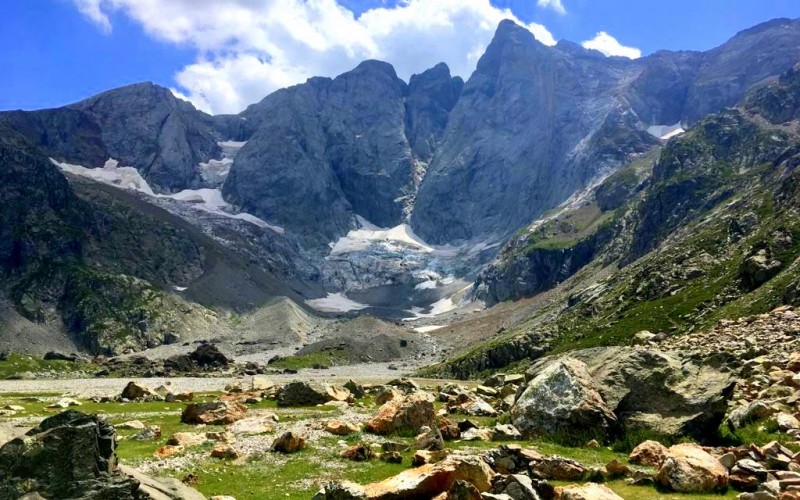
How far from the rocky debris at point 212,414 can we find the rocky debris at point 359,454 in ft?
52.7

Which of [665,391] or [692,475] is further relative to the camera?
[665,391]

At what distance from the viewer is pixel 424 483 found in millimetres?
19609

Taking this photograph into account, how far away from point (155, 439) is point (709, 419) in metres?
31.7

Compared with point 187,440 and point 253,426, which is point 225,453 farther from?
point 253,426

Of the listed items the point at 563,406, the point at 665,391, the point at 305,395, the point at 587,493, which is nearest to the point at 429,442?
the point at 563,406

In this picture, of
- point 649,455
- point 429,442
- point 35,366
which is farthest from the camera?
point 35,366

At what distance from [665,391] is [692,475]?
11325 millimetres

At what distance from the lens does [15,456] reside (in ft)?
50.2

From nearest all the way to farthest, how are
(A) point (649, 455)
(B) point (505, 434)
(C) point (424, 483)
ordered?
(C) point (424, 483) < (A) point (649, 455) < (B) point (505, 434)

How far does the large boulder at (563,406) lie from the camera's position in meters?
31.7

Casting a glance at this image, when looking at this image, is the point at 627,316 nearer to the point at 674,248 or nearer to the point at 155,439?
the point at 674,248

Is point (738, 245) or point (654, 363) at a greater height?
point (738, 245)

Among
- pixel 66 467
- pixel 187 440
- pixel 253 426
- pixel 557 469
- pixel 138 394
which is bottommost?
pixel 138 394

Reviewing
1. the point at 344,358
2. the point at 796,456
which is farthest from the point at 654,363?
the point at 344,358
